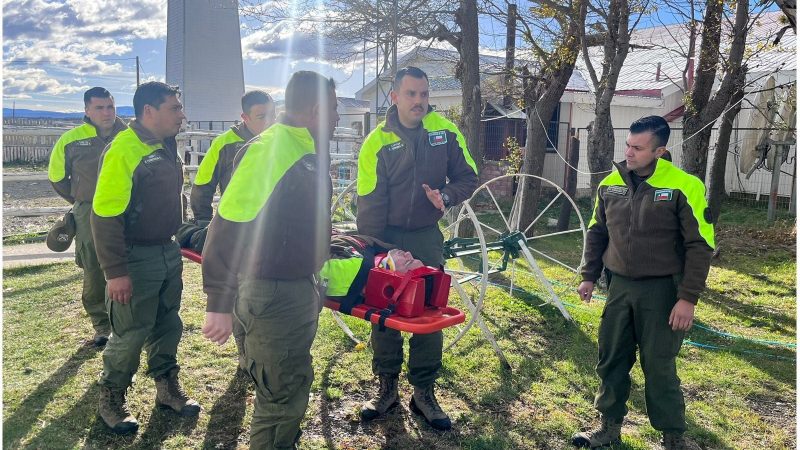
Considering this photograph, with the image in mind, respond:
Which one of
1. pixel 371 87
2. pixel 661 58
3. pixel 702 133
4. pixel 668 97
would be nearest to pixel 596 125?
pixel 702 133

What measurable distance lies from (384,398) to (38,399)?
2276 millimetres

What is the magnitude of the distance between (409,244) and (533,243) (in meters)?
6.89

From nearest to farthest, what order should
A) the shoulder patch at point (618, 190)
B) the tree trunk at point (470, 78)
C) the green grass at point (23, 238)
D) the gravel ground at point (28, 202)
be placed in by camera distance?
the shoulder patch at point (618, 190)
the tree trunk at point (470, 78)
the green grass at point (23, 238)
the gravel ground at point (28, 202)

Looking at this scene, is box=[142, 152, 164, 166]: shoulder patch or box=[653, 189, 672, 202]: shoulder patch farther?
box=[142, 152, 164, 166]: shoulder patch

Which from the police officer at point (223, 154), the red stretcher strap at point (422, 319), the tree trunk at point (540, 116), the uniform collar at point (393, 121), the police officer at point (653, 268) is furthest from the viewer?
the tree trunk at point (540, 116)

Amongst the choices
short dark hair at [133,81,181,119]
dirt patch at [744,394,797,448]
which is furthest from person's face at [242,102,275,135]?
dirt patch at [744,394,797,448]

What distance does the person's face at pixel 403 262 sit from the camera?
3.16 m

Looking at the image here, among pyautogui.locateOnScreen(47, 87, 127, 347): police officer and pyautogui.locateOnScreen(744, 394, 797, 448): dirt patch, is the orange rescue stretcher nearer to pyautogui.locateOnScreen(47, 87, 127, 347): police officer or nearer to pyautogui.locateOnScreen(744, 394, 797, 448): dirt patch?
pyautogui.locateOnScreen(744, 394, 797, 448): dirt patch

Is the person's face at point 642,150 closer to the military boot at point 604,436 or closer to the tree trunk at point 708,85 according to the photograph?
the military boot at point 604,436

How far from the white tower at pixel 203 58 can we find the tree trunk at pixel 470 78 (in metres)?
24.7

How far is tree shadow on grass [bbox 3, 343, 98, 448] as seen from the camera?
135 inches

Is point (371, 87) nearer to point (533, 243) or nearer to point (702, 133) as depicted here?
point (533, 243)

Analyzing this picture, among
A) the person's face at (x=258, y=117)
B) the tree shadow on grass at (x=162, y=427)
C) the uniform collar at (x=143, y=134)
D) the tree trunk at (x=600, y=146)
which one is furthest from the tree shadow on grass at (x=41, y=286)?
the tree trunk at (x=600, y=146)

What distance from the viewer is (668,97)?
15320 millimetres
